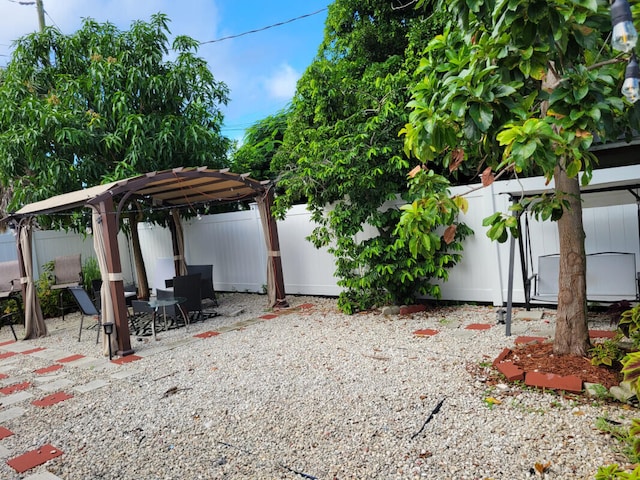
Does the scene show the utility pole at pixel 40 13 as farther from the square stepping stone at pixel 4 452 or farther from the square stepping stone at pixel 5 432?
the square stepping stone at pixel 4 452

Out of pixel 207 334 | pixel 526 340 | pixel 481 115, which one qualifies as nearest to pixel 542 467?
pixel 481 115

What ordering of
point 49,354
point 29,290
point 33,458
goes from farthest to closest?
point 29,290
point 49,354
point 33,458

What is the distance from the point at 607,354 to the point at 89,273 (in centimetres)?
905

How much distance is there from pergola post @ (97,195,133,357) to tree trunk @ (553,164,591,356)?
14.6 feet

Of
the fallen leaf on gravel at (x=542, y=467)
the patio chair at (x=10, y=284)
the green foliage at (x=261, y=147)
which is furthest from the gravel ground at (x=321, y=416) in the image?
the green foliage at (x=261, y=147)

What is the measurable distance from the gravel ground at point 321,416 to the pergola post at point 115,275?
13.0 inches

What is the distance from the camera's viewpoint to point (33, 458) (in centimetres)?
286

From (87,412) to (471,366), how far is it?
3112 mm

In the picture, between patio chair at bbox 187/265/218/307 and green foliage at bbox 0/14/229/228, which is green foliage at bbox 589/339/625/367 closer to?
patio chair at bbox 187/265/218/307

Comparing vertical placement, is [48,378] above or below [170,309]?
below

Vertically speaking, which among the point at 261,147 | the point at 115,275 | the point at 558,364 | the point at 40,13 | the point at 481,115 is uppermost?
the point at 40,13

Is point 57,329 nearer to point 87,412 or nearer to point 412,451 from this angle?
point 87,412

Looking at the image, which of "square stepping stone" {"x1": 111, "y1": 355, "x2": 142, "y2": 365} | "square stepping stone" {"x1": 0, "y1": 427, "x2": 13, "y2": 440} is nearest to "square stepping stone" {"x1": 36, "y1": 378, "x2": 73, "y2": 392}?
"square stepping stone" {"x1": 111, "y1": 355, "x2": 142, "y2": 365}

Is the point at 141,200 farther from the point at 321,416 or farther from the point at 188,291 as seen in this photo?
the point at 321,416
